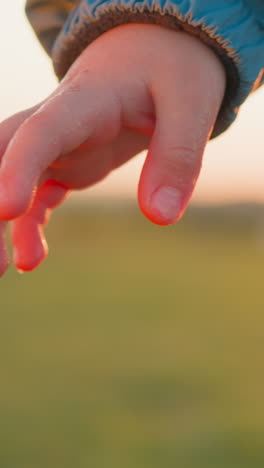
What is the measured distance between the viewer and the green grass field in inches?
116

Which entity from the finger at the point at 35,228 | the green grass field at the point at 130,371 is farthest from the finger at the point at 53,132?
the green grass field at the point at 130,371

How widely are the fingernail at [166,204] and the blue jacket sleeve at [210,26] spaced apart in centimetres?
25

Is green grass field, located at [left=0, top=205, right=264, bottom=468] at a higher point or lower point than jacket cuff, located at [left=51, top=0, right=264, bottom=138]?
lower

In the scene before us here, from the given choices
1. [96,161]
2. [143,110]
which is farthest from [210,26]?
[96,161]

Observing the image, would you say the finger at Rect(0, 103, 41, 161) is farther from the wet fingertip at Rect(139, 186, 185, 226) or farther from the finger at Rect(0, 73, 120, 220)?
the wet fingertip at Rect(139, 186, 185, 226)

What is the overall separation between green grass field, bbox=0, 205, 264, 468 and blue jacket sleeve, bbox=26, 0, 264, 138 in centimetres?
188

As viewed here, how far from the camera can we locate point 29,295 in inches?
257

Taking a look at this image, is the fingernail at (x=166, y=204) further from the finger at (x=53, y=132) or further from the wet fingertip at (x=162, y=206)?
the finger at (x=53, y=132)

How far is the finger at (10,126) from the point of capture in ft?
3.51

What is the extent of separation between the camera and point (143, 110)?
43.2 inches

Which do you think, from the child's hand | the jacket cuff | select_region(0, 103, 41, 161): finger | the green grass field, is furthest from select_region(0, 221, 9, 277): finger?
the green grass field

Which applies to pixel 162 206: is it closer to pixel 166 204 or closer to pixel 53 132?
pixel 166 204

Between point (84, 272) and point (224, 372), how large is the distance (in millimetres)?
4792

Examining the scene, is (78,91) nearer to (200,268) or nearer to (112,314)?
(112,314)
